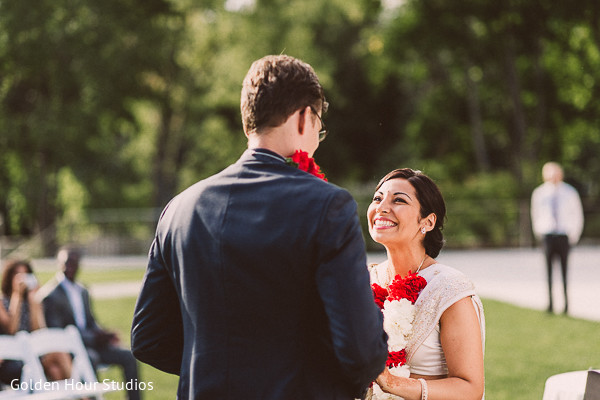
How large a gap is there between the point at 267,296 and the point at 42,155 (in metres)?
30.7

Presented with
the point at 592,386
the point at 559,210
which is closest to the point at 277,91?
the point at 592,386

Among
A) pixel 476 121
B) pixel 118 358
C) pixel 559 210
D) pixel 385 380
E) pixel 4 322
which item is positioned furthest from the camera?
pixel 476 121

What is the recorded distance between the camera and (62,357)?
6703 millimetres

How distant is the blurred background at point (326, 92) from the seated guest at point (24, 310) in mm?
10123

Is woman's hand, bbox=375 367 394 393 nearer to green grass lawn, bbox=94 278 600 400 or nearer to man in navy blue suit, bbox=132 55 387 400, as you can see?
man in navy blue suit, bbox=132 55 387 400

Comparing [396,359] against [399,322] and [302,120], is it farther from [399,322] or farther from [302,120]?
[302,120]

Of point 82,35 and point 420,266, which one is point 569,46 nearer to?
point 82,35

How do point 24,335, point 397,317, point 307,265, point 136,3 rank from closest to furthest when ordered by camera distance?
point 307,265, point 397,317, point 24,335, point 136,3

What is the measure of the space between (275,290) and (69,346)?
474cm

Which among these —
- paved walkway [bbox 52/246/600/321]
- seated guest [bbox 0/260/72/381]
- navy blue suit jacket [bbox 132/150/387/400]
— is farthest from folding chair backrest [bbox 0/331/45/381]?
paved walkway [bbox 52/246/600/321]

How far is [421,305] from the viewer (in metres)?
3.06

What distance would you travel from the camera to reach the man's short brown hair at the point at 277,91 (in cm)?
229

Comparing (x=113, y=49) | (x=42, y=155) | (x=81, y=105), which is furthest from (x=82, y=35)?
(x=42, y=155)

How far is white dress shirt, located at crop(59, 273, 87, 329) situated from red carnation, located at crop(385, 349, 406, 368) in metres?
5.03
